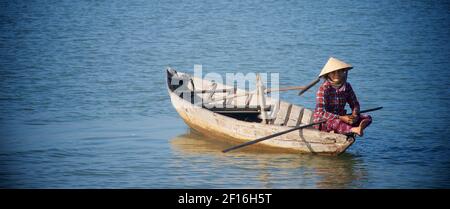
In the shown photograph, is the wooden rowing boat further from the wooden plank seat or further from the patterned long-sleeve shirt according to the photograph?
the patterned long-sleeve shirt

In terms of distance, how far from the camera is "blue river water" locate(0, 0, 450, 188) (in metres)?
12.0

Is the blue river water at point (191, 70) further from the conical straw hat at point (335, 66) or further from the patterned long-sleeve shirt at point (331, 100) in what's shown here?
the conical straw hat at point (335, 66)

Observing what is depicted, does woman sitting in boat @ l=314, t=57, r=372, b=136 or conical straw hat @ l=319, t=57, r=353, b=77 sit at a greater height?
conical straw hat @ l=319, t=57, r=353, b=77

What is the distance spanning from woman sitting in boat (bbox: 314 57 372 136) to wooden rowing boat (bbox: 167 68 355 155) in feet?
0.59

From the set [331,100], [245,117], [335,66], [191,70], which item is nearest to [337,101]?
[331,100]

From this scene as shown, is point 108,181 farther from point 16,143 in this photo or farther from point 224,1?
point 224,1

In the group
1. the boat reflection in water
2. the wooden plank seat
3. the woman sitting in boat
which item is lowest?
the boat reflection in water

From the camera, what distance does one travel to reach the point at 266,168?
12047 millimetres

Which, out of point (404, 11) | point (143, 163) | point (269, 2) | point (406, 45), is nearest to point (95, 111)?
point (143, 163)

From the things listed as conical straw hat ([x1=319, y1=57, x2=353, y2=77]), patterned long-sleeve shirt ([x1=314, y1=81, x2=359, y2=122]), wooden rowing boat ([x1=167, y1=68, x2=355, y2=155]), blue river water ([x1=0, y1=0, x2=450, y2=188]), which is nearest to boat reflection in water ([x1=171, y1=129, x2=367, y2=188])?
blue river water ([x1=0, y1=0, x2=450, y2=188])

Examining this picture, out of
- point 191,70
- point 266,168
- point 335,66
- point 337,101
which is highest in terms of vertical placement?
point 335,66

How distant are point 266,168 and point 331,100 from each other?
1.28 meters

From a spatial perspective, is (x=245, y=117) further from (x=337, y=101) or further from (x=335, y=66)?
(x=335, y=66)

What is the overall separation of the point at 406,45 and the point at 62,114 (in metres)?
12.3
